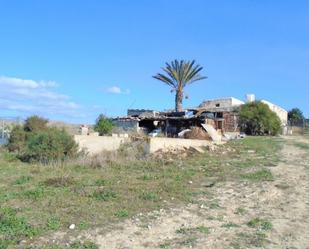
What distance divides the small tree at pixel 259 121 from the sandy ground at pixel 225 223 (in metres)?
32.0

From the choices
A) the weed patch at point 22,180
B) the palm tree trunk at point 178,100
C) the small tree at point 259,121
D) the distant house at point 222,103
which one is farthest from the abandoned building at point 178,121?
the weed patch at point 22,180

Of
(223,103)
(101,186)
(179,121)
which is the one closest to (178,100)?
(179,121)

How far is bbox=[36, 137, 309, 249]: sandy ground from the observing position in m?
9.16

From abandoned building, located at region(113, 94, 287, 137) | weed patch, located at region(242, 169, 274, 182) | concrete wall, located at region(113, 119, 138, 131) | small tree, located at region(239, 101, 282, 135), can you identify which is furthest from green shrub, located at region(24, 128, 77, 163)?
small tree, located at region(239, 101, 282, 135)

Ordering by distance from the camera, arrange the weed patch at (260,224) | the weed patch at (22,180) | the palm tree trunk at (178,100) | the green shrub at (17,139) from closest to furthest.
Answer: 1. the weed patch at (260,224)
2. the weed patch at (22,180)
3. the green shrub at (17,139)
4. the palm tree trunk at (178,100)

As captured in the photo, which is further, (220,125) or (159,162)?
(220,125)

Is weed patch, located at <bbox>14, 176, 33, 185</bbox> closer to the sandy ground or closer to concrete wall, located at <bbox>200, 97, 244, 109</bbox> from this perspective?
the sandy ground

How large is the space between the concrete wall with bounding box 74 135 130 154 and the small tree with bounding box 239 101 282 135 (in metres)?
24.7

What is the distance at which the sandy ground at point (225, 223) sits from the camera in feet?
30.1

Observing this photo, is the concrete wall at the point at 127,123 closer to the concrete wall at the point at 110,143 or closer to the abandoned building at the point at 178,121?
the abandoned building at the point at 178,121

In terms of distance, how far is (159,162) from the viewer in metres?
20.0

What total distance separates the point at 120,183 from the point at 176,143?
10567 millimetres

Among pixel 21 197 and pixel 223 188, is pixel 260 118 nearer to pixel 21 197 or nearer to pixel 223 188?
pixel 223 188

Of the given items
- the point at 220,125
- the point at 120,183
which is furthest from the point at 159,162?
the point at 220,125
